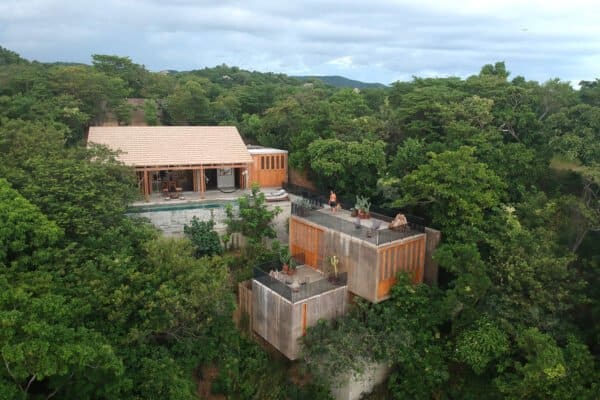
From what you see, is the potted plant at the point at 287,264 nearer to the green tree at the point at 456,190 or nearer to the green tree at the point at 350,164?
the green tree at the point at 456,190

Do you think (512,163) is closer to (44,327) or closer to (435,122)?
(435,122)

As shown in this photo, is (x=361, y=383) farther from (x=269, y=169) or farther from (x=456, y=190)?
(x=269, y=169)

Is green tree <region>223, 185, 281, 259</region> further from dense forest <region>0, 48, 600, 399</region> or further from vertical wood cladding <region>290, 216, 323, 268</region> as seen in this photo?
vertical wood cladding <region>290, 216, 323, 268</region>

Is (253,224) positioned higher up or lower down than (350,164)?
lower down

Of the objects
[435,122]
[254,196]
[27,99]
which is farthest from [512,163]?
[27,99]

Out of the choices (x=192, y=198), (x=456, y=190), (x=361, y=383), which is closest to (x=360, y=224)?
(x=456, y=190)

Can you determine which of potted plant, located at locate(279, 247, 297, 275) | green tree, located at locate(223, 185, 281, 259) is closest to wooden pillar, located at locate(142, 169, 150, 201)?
green tree, located at locate(223, 185, 281, 259)
